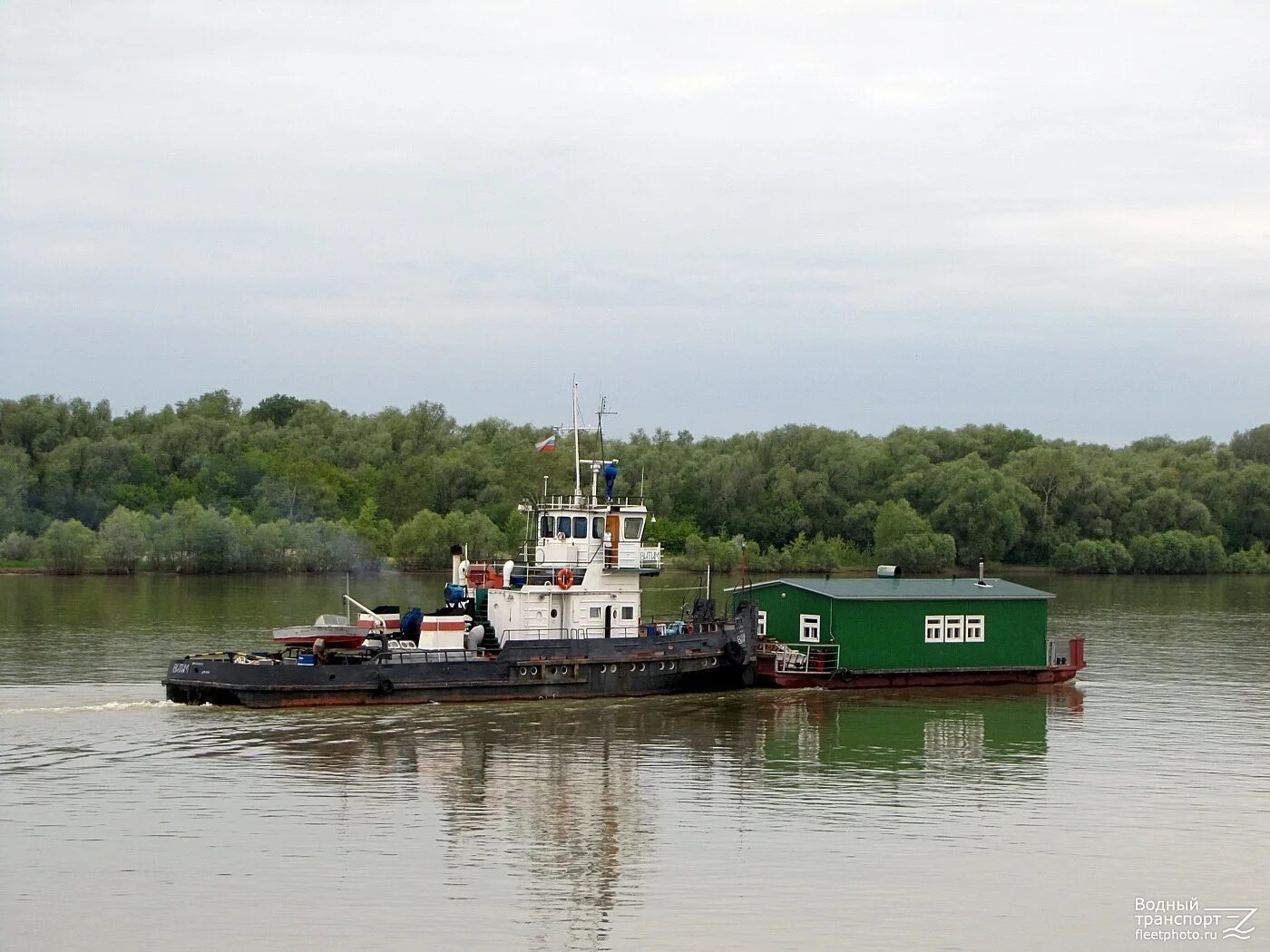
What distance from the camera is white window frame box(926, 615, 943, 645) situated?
39.3m

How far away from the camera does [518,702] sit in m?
35.6

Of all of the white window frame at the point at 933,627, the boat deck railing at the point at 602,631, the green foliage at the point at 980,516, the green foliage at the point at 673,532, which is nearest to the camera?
the boat deck railing at the point at 602,631

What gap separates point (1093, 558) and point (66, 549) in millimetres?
62677

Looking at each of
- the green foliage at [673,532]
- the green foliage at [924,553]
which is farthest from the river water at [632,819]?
the green foliage at [673,532]

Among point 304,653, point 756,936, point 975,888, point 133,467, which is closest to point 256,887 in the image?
point 756,936

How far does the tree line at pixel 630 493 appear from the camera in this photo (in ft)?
293

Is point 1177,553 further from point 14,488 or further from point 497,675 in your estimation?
point 497,675

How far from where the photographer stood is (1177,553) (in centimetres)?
10169

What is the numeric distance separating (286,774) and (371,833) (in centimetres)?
425

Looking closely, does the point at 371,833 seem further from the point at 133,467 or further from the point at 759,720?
the point at 133,467

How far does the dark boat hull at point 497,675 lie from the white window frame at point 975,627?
18.8 ft

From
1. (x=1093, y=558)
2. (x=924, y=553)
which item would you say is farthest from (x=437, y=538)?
(x=1093, y=558)

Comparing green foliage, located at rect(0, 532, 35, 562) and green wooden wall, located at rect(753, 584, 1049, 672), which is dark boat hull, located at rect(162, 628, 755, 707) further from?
green foliage, located at rect(0, 532, 35, 562)

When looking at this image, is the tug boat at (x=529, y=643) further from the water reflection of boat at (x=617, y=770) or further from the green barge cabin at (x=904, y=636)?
the green barge cabin at (x=904, y=636)
